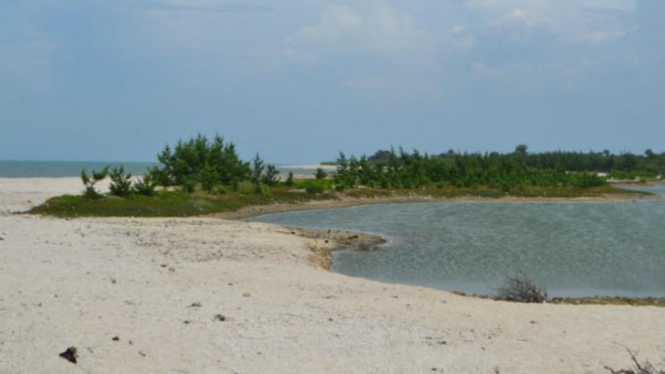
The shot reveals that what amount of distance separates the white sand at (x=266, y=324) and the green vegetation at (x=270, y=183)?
15383mm

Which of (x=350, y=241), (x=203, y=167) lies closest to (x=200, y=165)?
(x=203, y=167)

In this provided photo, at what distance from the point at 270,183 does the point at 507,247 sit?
26010 mm

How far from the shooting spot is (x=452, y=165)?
6338 cm

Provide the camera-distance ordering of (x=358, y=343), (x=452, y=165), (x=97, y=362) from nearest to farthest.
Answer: (x=97, y=362) < (x=358, y=343) < (x=452, y=165)

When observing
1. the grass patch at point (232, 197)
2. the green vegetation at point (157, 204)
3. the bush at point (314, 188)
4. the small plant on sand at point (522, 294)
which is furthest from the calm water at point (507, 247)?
the bush at point (314, 188)

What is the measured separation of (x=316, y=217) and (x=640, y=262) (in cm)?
1750

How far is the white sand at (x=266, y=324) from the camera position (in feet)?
27.7

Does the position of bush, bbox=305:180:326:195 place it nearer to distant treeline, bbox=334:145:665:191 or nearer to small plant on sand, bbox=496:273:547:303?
distant treeline, bbox=334:145:665:191

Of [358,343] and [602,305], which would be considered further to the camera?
[602,305]

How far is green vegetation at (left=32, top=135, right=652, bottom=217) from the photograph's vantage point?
31.9 m

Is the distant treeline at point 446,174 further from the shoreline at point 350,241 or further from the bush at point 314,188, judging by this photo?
the shoreline at point 350,241

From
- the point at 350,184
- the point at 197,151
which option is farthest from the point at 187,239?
the point at 350,184

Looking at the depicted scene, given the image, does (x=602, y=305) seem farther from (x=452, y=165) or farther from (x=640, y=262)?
(x=452, y=165)

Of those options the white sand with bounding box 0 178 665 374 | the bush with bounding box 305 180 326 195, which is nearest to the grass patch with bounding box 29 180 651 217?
the bush with bounding box 305 180 326 195
